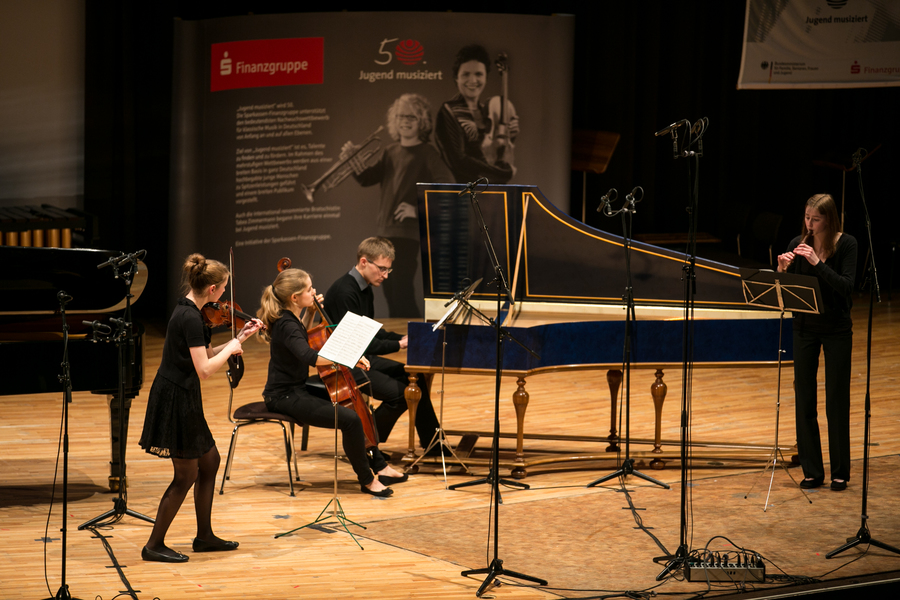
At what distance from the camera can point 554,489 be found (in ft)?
17.7

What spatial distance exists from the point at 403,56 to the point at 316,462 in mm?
4278

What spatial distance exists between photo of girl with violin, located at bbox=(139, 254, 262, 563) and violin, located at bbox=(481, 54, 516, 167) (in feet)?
16.5

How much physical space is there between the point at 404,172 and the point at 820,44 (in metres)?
3.74

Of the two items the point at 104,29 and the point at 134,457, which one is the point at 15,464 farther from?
the point at 104,29

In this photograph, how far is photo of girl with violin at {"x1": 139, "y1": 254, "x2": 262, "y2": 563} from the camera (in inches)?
169

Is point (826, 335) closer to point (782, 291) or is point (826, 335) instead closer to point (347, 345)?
point (782, 291)

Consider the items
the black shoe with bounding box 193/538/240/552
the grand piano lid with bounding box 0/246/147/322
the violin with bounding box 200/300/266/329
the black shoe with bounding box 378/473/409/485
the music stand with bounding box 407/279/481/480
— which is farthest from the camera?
the black shoe with bounding box 378/473/409/485

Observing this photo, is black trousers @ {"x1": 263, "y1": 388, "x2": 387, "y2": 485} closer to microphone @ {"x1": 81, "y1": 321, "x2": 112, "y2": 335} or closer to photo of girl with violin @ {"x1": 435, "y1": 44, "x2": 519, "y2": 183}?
microphone @ {"x1": 81, "y1": 321, "x2": 112, "y2": 335}

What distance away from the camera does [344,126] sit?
905cm

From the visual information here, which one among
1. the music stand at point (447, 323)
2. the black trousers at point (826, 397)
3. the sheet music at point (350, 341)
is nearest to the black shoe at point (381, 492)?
the music stand at point (447, 323)

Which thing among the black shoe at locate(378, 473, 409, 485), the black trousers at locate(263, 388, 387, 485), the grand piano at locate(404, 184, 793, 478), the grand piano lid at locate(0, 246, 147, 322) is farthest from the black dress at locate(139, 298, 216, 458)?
the grand piano at locate(404, 184, 793, 478)

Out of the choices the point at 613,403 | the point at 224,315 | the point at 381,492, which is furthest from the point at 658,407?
the point at 224,315

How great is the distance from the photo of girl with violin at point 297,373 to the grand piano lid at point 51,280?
731 millimetres

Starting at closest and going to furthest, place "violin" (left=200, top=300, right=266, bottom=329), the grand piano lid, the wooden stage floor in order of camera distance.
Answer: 1. the wooden stage floor
2. "violin" (left=200, top=300, right=266, bottom=329)
3. the grand piano lid
